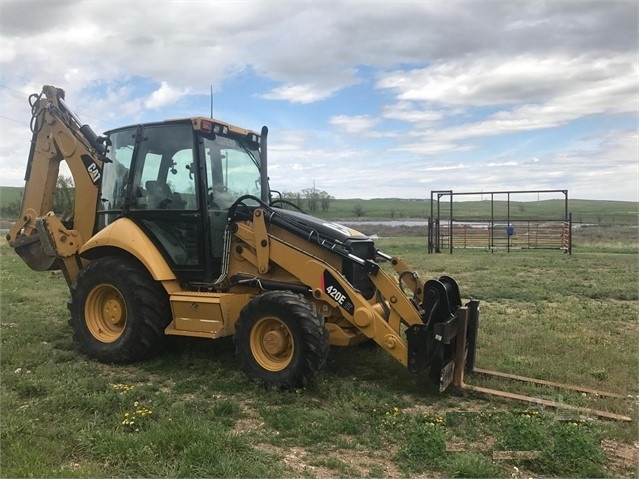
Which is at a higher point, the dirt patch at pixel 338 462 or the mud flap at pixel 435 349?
the mud flap at pixel 435 349

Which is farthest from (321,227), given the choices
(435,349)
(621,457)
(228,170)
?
(621,457)

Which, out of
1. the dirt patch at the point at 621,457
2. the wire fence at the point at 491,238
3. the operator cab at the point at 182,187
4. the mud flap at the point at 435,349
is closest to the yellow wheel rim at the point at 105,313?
the operator cab at the point at 182,187

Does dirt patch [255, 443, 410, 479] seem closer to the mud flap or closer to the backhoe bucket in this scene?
the mud flap

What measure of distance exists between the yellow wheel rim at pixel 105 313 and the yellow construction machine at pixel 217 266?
1 cm

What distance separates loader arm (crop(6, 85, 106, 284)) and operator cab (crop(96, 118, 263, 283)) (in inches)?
21.2

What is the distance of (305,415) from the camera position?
5043 mm

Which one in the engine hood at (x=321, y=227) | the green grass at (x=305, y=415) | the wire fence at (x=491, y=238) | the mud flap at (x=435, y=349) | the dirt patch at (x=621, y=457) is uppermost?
the engine hood at (x=321, y=227)

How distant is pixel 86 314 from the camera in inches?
272

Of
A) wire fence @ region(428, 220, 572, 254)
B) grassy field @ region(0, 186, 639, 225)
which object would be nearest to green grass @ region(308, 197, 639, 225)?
grassy field @ region(0, 186, 639, 225)

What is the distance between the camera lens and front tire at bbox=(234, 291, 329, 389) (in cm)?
552

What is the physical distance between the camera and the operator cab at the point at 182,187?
6.64m

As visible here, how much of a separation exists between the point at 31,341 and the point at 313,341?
14.1 ft

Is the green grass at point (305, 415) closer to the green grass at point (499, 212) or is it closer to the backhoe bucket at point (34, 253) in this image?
the backhoe bucket at point (34, 253)

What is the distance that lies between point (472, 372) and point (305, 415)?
2200mm
